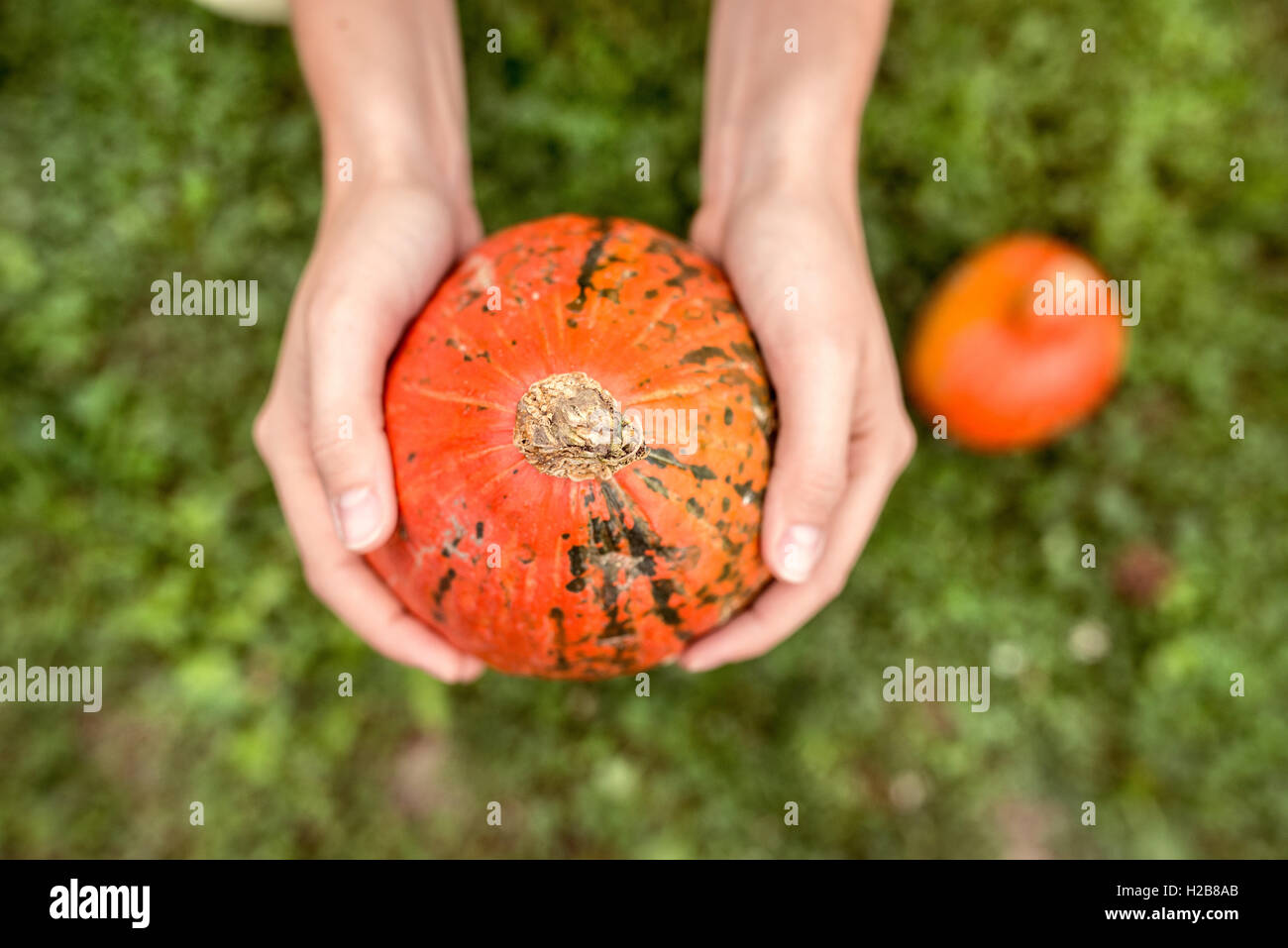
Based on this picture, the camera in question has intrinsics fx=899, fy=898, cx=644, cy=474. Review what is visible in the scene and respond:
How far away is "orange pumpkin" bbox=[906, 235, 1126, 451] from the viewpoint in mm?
2824

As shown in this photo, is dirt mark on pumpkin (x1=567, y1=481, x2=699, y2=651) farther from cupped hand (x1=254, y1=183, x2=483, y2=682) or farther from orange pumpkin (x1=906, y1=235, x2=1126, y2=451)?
orange pumpkin (x1=906, y1=235, x2=1126, y2=451)

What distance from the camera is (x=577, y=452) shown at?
1786mm

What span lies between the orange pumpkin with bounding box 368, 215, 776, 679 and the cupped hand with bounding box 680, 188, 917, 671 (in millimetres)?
76

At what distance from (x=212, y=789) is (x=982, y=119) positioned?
387 cm

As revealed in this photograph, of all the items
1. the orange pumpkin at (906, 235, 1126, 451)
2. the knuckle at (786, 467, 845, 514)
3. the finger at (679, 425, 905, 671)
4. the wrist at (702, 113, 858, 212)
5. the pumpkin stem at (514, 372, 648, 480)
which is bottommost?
the finger at (679, 425, 905, 671)

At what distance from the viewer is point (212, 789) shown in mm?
3287

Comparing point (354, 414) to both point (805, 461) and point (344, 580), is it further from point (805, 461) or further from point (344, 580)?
point (805, 461)

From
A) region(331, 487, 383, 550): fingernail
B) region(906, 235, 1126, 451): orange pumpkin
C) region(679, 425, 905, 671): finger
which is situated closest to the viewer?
region(331, 487, 383, 550): fingernail

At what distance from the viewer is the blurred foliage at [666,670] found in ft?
10.8

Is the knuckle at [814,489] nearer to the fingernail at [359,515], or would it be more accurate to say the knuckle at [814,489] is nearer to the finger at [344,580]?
the fingernail at [359,515]

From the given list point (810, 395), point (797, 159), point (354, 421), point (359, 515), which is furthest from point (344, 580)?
point (797, 159)

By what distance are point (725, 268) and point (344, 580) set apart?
1.36 m

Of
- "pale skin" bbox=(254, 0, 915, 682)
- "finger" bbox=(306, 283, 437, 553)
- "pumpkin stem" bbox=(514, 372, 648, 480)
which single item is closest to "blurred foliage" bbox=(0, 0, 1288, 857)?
"pale skin" bbox=(254, 0, 915, 682)
